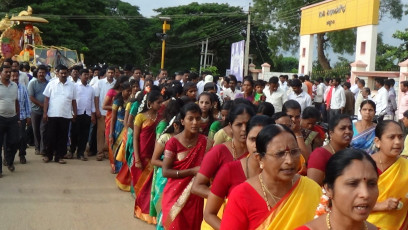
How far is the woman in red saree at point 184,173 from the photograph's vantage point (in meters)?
4.92

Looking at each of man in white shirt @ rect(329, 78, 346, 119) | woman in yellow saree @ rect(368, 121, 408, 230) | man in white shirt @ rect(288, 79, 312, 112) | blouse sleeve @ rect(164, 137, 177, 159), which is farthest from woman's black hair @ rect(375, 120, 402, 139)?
man in white shirt @ rect(329, 78, 346, 119)

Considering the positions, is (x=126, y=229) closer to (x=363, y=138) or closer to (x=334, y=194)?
(x=363, y=138)

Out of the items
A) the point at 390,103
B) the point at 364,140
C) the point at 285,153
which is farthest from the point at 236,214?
the point at 390,103

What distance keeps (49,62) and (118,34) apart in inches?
784

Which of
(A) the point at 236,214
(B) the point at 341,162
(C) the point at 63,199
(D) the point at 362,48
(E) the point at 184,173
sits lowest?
(C) the point at 63,199

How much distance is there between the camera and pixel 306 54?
29594mm

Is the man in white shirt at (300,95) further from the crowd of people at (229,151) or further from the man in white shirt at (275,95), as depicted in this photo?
the man in white shirt at (275,95)

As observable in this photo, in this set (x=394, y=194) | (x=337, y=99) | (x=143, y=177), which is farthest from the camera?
(x=337, y=99)

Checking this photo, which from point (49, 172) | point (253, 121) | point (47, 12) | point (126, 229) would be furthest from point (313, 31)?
point (253, 121)

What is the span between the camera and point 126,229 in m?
6.36

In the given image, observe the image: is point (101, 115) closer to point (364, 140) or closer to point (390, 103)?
point (390, 103)

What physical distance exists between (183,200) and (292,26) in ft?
120

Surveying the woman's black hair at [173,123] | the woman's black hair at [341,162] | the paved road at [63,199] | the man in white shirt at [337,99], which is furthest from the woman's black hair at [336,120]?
the man in white shirt at [337,99]

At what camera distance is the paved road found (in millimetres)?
6481
